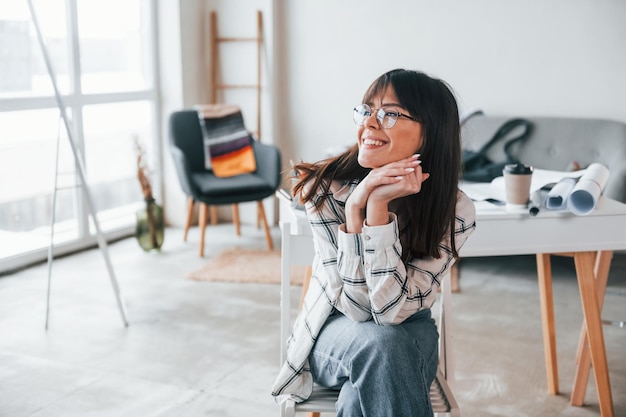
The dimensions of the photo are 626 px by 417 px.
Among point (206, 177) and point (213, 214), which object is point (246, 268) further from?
point (213, 214)

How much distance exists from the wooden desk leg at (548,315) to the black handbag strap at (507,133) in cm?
195

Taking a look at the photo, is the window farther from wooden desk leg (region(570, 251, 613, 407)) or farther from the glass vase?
wooden desk leg (region(570, 251, 613, 407))

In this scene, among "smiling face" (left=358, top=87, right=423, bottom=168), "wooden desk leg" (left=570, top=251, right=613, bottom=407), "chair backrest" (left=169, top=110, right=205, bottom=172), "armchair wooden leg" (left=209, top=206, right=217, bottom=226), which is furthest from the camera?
"armchair wooden leg" (left=209, top=206, right=217, bottom=226)

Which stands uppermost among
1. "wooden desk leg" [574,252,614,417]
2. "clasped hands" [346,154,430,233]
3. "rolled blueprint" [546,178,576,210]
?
"clasped hands" [346,154,430,233]

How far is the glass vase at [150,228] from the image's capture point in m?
4.71

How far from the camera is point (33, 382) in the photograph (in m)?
2.82

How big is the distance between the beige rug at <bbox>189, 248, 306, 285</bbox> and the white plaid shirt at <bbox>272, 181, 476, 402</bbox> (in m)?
2.34

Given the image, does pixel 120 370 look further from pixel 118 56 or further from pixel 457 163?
pixel 118 56

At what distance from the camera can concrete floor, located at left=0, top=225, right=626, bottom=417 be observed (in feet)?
8.76

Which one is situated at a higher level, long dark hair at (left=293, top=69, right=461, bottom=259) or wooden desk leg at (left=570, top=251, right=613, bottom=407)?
long dark hair at (left=293, top=69, right=461, bottom=259)

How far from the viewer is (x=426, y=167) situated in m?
1.75

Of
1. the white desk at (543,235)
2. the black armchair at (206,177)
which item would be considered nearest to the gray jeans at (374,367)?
the white desk at (543,235)

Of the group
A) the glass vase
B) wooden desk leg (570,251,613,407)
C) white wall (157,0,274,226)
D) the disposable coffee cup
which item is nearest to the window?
white wall (157,0,274,226)

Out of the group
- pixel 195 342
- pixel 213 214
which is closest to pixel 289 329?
pixel 195 342
